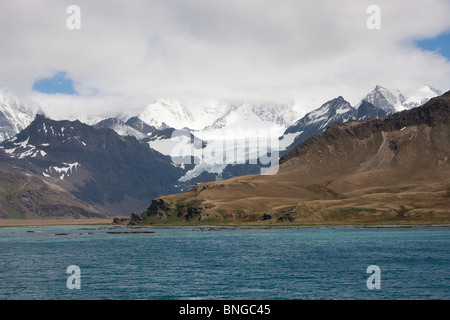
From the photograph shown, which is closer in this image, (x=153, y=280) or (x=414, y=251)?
(x=153, y=280)

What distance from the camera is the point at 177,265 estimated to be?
130625 millimetres

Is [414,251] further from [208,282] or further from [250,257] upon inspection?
[208,282]

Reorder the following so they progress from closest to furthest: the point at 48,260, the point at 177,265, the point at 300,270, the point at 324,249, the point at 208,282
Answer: the point at 208,282, the point at 300,270, the point at 177,265, the point at 48,260, the point at 324,249

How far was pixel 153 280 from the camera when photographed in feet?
347

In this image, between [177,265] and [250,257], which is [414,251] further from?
[177,265]

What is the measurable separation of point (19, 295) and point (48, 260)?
190 feet

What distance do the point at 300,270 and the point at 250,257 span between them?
30613mm
